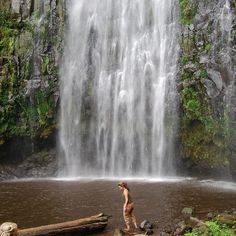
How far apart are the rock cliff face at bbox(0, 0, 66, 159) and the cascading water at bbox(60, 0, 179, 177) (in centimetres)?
94

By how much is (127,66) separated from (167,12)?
4650 mm

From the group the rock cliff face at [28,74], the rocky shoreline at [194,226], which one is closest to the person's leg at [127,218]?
the rocky shoreline at [194,226]

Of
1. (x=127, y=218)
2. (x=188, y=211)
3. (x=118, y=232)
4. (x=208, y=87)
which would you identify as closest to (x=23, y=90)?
(x=208, y=87)

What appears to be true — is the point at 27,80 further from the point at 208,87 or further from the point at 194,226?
the point at 194,226

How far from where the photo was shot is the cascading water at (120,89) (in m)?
27.2

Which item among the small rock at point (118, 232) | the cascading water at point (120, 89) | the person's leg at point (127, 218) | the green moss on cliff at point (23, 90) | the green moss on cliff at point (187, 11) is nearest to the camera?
the small rock at point (118, 232)

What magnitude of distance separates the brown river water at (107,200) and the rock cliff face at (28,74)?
255 inches

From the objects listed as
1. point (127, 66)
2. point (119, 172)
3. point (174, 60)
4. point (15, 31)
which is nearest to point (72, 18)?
point (15, 31)

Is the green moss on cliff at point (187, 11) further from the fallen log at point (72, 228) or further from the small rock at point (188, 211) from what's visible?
the fallen log at point (72, 228)

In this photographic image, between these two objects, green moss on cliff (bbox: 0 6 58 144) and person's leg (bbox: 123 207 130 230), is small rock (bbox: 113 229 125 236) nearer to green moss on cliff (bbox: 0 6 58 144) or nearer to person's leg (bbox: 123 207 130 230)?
person's leg (bbox: 123 207 130 230)

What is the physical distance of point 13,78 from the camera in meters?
29.1

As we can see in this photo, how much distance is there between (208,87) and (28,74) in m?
12.5

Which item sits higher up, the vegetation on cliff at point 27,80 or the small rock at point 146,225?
the vegetation on cliff at point 27,80

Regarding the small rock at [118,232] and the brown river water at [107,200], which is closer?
the small rock at [118,232]
